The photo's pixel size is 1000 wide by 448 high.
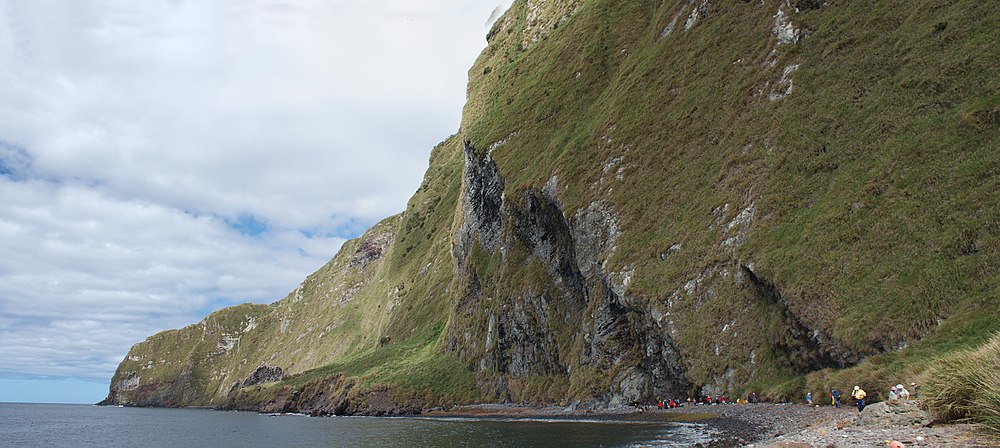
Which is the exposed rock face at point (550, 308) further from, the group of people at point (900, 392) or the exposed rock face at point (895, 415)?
the exposed rock face at point (895, 415)

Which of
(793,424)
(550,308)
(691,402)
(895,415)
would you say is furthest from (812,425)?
(550,308)

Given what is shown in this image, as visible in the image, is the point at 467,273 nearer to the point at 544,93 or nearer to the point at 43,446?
the point at 544,93

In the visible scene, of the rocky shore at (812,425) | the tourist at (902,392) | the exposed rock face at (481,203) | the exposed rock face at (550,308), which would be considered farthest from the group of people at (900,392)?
the exposed rock face at (481,203)

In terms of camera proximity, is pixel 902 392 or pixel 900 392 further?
pixel 900 392

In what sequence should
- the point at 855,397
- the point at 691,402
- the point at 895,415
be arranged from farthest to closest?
1. the point at 691,402
2. the point at 855,397
3. the point at 895,415

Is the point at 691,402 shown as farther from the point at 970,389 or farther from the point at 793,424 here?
the point at 970,389

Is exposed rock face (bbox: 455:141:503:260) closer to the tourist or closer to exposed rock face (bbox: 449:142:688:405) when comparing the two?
exposed rock face (bbox: 449:142:688:405)

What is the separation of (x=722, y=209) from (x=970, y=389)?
1721 inches

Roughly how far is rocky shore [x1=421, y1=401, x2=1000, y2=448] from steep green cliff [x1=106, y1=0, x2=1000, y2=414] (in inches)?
149

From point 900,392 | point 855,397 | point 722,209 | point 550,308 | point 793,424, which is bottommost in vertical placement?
point 793,424

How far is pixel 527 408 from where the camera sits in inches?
3046

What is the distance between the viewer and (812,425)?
99.5 feet

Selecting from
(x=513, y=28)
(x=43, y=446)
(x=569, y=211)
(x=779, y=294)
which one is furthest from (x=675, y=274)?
(x=513, y=28)

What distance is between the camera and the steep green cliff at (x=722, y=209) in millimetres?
41719
